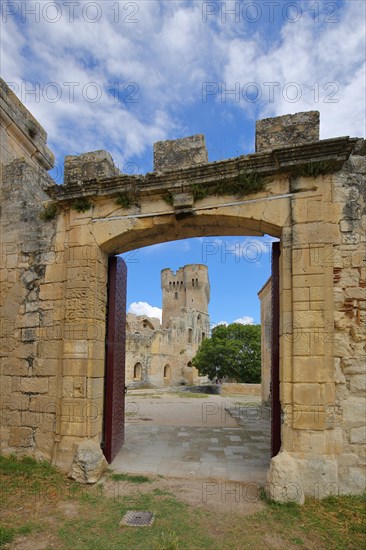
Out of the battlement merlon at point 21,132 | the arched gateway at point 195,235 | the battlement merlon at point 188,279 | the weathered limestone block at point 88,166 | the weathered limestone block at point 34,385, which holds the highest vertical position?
the battlement merlon at point 188,279

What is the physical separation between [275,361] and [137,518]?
2.30 m

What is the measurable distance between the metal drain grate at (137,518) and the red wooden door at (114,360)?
1542mm

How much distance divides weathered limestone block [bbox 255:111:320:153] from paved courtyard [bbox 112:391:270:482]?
4.06 metres

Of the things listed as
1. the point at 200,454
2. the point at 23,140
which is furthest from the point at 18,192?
the point at 200,454

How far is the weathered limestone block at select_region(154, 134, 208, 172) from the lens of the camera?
4.96 metres

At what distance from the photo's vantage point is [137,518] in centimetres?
353

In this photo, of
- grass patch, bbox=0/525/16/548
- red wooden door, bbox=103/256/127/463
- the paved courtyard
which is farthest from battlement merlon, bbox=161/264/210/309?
grass patch, bbox=0/525/16/548

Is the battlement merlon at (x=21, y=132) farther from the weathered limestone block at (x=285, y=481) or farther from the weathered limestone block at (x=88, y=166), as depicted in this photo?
the weathered limestone block at (x=285, y=481)

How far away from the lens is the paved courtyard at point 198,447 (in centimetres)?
479

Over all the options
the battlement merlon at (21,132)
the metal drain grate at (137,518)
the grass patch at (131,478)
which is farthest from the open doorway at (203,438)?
the battlement merlon at (21,132)

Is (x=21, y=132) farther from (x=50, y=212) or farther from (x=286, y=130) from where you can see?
(x=286, y=130)

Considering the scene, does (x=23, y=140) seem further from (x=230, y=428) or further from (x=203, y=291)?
(x=203, y=291)

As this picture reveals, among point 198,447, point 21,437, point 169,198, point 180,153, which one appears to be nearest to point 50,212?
point 169,198

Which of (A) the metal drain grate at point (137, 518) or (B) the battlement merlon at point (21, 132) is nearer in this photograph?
(A) the metal drain grate at point (137, 518)
